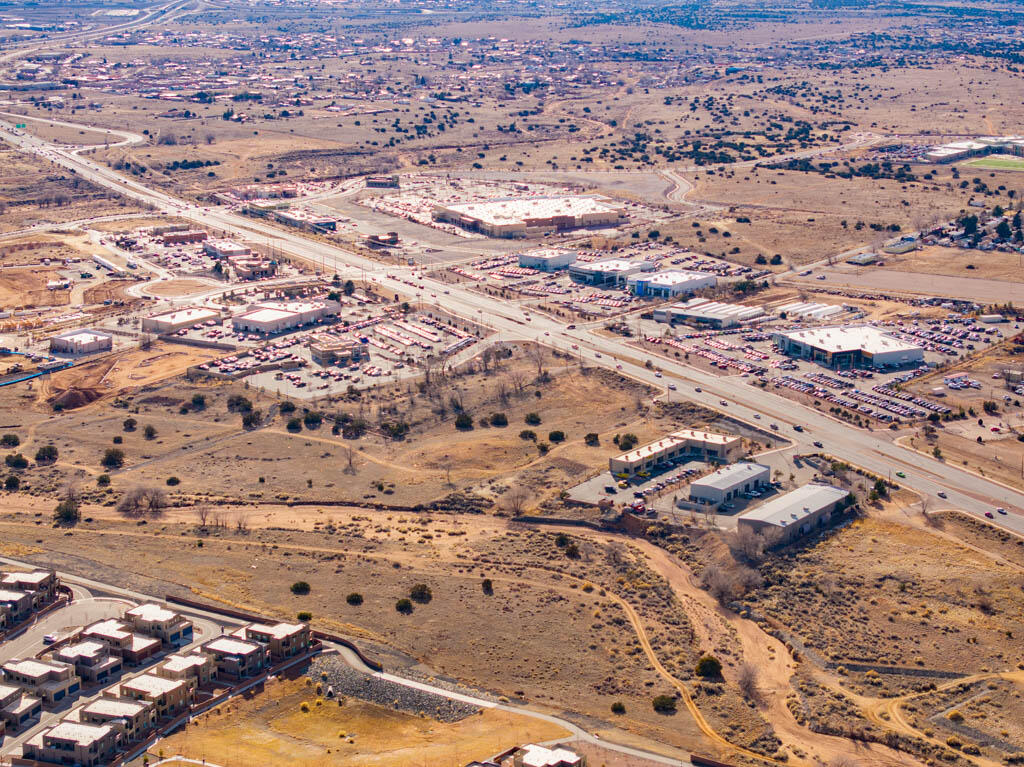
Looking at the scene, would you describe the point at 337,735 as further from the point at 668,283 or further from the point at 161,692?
the point at 668,283

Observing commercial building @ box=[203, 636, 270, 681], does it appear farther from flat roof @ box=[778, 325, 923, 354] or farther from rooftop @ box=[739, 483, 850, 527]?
flat roof @ box=[778, 325, 923, 354]

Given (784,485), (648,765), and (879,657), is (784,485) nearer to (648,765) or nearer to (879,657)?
(879,657)

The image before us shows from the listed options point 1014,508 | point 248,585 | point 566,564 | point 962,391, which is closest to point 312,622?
point 248,585

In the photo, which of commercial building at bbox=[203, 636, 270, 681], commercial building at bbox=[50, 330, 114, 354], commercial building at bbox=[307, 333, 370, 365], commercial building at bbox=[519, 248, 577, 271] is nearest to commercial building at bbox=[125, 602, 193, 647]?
commercial building at bbox=[203, 636, 270, 681]

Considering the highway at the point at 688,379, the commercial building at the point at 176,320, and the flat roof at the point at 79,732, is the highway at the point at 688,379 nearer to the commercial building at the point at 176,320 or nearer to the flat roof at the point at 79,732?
the commercial building at the point at 176,320

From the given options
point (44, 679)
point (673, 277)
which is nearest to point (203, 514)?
point (44, 679)

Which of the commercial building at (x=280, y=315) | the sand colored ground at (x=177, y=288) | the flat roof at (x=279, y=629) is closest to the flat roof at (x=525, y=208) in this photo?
the sand colored ground at (x=177, y=288)
